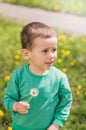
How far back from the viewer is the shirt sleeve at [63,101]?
3549mm

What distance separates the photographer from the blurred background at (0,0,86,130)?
5.10 metres

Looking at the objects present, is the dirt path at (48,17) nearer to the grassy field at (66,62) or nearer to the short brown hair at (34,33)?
the grassy field at (66,62)

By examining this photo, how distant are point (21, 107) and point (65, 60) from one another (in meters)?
3.39

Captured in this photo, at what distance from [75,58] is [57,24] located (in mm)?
1935

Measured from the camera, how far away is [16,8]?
9312 mm

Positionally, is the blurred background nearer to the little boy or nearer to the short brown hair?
the little boy

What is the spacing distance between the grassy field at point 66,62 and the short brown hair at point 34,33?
143 centimetres

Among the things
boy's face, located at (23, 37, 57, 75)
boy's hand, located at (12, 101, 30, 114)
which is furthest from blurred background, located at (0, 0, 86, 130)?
boy's face, located at (23, 37, 57, 75)

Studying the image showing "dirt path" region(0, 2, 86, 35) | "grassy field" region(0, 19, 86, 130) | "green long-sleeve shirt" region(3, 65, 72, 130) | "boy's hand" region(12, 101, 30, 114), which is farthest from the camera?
"dirt path" region(0, 2, 86, 35)

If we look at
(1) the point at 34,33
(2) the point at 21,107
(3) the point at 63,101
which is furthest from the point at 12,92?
(1) the point at 34,33

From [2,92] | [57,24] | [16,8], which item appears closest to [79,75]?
[2,92]

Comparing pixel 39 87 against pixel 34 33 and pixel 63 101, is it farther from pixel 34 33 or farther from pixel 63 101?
pixel 34 33

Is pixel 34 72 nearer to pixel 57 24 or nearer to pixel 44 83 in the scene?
pixel 44 83

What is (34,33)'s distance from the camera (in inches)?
135
